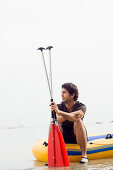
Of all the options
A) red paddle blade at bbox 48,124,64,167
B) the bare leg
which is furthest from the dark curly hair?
red paddle blade at bbox 48,124,64,167

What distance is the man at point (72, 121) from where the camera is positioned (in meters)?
3.71

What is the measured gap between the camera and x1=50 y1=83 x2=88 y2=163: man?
146 inches

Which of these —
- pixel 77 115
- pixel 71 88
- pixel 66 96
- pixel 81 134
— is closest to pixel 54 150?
pixel 81 134

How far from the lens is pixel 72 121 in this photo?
12.2 feet

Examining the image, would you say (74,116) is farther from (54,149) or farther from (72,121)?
(54,149)

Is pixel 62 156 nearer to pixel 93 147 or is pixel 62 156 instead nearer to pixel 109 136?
pixel 93 147

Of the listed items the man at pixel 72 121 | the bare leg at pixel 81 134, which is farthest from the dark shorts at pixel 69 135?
the bare leg at pixel 81 134

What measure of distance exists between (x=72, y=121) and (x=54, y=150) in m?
0.51

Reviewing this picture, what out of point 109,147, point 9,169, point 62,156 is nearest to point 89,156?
point 109,147

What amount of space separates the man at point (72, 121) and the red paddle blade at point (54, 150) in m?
0.32

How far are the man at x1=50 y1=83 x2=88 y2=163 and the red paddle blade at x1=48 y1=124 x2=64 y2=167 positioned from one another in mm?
318

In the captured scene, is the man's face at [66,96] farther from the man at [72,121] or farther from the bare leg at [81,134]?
the bare leg at [81,134]

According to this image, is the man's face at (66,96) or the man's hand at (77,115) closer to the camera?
the man's hand at (77,115)

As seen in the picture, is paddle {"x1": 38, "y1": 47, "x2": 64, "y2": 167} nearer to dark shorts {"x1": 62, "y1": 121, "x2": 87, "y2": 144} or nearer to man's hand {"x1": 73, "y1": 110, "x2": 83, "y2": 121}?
man's hand {"x1": 73, "y1": 110, "x2": 83, "y2": 121}
